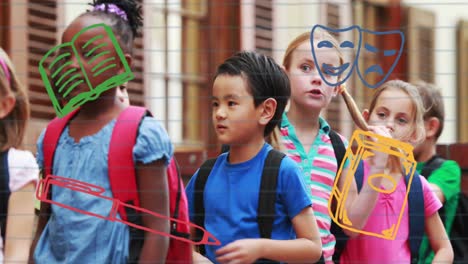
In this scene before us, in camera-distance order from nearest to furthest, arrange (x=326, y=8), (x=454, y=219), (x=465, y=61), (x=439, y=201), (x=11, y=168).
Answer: (x=11, y=168), (x=439, y=201), (x=454, y=219), (x=326, y=8), (x=465, y=61)

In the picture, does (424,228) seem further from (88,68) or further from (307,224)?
(88,68)

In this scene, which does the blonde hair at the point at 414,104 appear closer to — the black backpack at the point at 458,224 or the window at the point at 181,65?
the black backpack at the point at 458,224

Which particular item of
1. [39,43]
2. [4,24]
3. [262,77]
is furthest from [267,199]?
[39,43]

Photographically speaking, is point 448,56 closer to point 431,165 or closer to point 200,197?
point 431,165

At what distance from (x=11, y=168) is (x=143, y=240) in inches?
Result: 28.4

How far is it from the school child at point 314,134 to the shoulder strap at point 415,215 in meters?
0.24

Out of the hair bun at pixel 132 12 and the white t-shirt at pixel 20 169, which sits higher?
the hair bun at pixel 132 12

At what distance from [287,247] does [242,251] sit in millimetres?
154

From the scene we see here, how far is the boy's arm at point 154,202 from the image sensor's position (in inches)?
160

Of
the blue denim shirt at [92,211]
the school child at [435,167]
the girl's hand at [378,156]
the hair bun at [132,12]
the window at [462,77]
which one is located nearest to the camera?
the blue denim shirt at [92,211]

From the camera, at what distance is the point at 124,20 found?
4379 millimetres

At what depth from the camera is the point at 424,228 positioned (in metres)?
4.94

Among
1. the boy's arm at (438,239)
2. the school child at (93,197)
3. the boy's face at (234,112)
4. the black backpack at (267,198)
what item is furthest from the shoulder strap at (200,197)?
the boy's arm at (438,239)

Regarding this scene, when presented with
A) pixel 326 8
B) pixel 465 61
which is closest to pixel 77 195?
pixel 326 8
